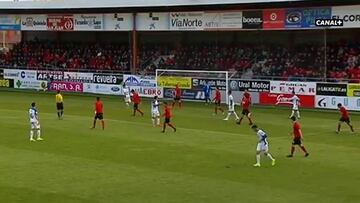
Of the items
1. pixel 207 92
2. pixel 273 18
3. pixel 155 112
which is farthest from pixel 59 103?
pixel 273 18

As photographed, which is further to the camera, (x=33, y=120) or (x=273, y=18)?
(x=273, y=18)

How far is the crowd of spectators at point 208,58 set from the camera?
48.9 m

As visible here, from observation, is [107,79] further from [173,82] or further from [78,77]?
[173,82]

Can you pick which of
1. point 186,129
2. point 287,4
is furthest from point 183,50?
point 186,129

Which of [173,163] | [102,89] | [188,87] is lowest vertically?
[173,163]

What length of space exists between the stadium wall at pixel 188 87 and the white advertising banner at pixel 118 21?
4.71 m

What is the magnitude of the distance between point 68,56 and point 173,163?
43681 mm

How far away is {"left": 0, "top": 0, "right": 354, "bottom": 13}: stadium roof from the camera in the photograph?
46.3 metres

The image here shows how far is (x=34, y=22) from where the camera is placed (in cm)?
6238

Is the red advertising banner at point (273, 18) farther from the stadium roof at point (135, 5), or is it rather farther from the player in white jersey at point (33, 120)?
the player in white jersey at point (33, 120)

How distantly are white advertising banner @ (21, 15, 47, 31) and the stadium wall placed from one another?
483cm

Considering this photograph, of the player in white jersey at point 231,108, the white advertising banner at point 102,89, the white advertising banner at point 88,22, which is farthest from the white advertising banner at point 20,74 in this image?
the player in white jersey at point 231,108

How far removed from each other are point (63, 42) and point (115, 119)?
32.4m

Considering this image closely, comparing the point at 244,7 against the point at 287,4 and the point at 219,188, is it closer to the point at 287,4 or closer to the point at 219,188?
the point at 287,4
